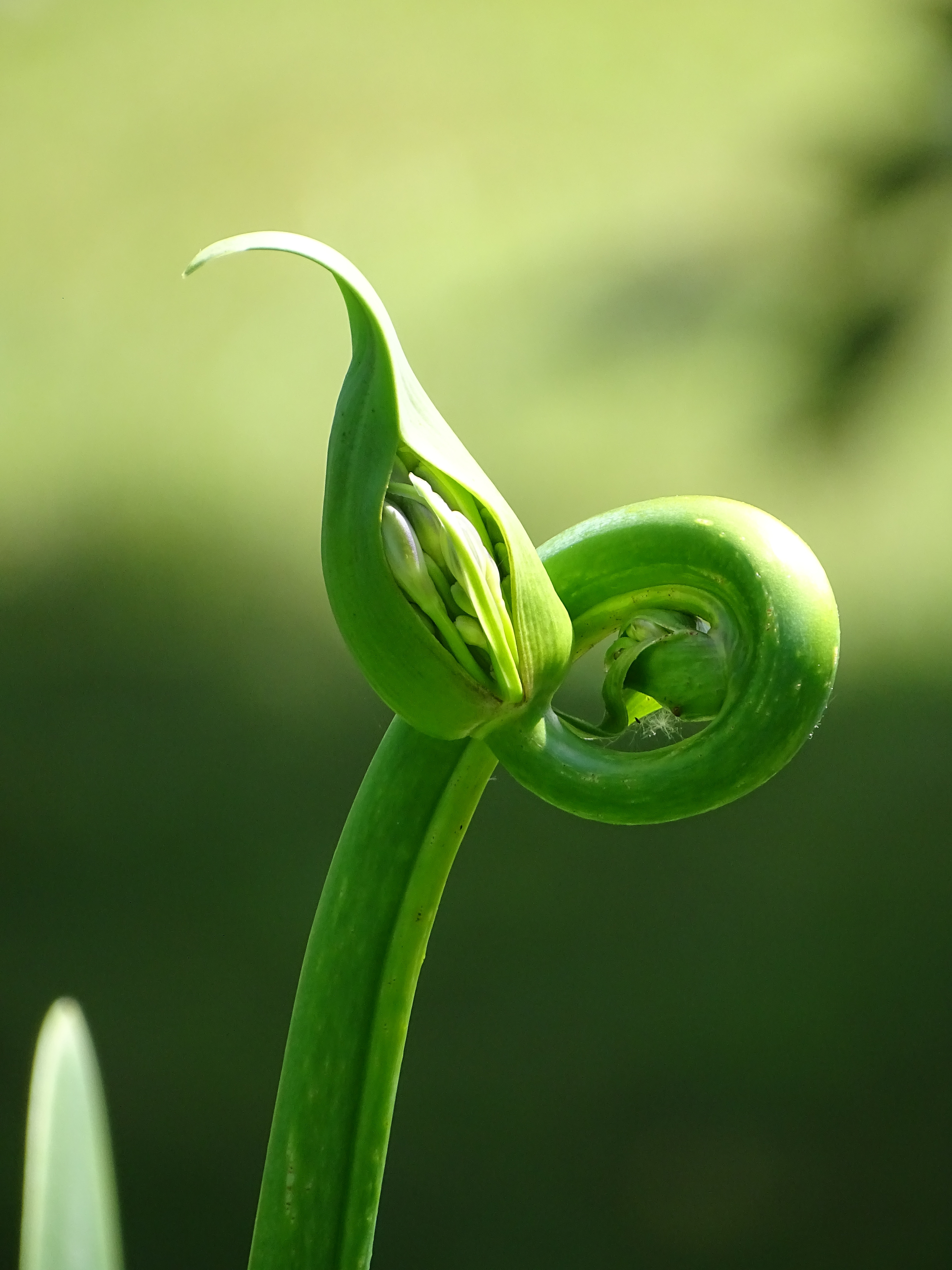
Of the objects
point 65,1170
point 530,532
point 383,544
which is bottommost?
point 65,1170

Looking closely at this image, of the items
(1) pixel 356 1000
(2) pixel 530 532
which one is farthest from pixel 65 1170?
(2) pixel 530 532

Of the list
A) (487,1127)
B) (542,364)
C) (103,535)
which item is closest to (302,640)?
(103,535)

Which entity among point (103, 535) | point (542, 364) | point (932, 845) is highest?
point (542, 364)

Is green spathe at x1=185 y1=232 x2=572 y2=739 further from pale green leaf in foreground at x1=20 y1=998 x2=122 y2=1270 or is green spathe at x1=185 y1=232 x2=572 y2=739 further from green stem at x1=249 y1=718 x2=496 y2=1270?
pale green leaf in foreground at x1=20 y1=998 x2=122 y2=1270

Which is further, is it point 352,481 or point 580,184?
point 580,184

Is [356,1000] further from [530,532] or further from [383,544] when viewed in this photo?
[530,532]

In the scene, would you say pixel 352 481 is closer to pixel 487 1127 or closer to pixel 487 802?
pixel 487 802

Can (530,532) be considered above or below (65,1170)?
above
